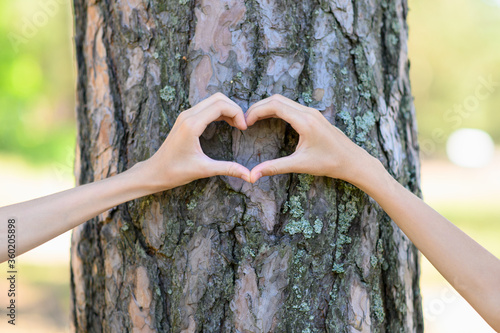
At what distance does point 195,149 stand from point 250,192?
7.4 inches

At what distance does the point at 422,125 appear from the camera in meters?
11.0

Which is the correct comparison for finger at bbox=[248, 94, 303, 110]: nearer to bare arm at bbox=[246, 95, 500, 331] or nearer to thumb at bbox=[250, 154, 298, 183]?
bare arm at bbox=[246, 95, 500, 331]

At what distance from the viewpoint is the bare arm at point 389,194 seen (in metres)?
1.02

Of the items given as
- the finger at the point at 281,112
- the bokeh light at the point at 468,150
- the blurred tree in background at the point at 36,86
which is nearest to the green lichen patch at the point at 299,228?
the finger at the point at 281,112

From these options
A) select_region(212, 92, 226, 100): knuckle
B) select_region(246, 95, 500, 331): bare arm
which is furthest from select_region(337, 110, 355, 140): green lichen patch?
select_region(212, 92, 226, 100): knuckle

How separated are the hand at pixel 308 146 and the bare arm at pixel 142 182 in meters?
0.05

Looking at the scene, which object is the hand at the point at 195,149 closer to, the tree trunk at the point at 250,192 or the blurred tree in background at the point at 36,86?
the tree trunk at the point at 250,192

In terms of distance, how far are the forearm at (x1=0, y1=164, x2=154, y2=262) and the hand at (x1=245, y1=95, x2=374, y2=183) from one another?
31 centimetres

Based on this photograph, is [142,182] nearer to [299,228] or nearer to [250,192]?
[250,192]

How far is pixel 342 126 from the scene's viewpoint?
1.16m

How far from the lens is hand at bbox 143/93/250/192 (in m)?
1.01

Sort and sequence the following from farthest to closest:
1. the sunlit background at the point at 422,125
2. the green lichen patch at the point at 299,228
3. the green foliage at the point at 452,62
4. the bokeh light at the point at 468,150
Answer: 1. the green foliage at the point at 452,62
2. the bokeh light at the point at 468,150
3. the sunlit background at the point at 422,125
4. the green lichen patch at the point at 299,228

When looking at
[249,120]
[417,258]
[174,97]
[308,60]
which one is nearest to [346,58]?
[308,60]

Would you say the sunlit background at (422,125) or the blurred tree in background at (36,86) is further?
the blurred tree in background at (36,86)
